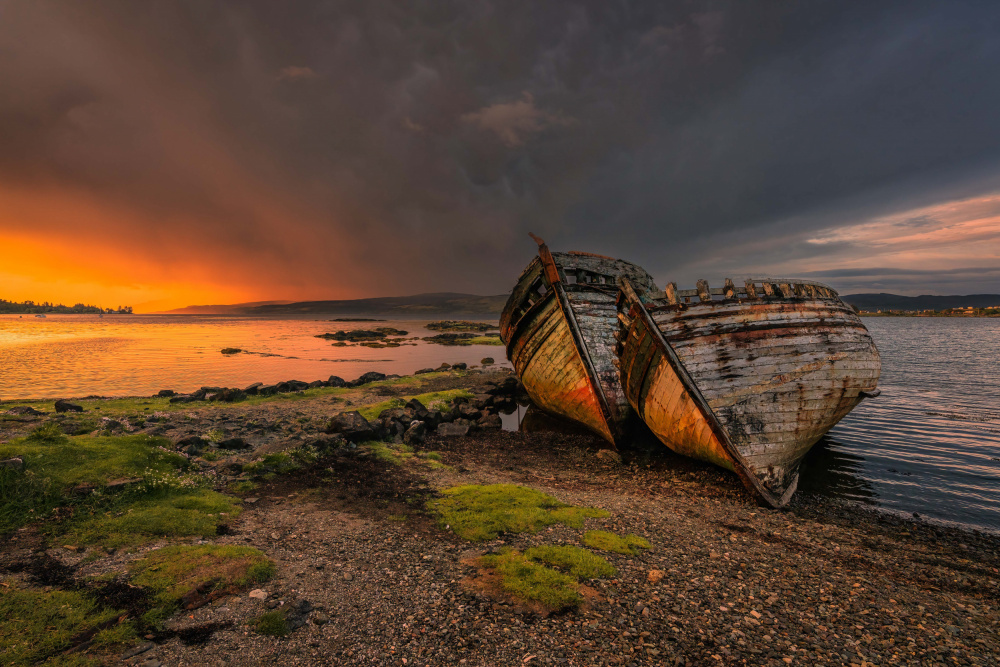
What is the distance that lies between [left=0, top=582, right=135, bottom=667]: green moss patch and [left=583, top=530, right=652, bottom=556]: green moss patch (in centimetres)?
646

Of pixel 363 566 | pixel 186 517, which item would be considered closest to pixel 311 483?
pixel 186 517

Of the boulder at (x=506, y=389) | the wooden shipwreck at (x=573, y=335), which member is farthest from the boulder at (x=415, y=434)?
the boulder at (x=506, y=389)

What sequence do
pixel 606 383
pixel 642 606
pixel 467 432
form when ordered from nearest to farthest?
1. pixel 642 606
2. pixel 606 383
3. pixel 467 432

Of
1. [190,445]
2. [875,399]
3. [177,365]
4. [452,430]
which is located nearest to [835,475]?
[452,430]

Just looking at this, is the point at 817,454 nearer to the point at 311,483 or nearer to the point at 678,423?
the point at 678,423

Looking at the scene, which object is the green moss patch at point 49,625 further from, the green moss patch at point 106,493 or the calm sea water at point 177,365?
the calm sea water at point 177,365

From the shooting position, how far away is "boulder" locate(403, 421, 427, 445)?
47.0ft

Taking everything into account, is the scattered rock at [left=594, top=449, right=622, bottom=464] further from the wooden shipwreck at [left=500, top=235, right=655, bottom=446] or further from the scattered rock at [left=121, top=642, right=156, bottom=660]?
the scattered rock at [left=121, top=642, right=156, bottom=660]

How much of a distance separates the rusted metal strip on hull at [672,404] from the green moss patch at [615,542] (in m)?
3.51

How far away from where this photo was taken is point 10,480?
7301mm

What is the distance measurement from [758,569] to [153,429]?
1545 cm

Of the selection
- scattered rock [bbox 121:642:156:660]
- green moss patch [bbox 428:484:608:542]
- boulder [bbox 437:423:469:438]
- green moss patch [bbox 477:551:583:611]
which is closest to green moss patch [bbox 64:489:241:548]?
scattered rock [bbox 121:642:156:660]

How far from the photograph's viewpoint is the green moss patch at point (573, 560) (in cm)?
647

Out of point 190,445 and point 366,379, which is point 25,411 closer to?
point 190,445
